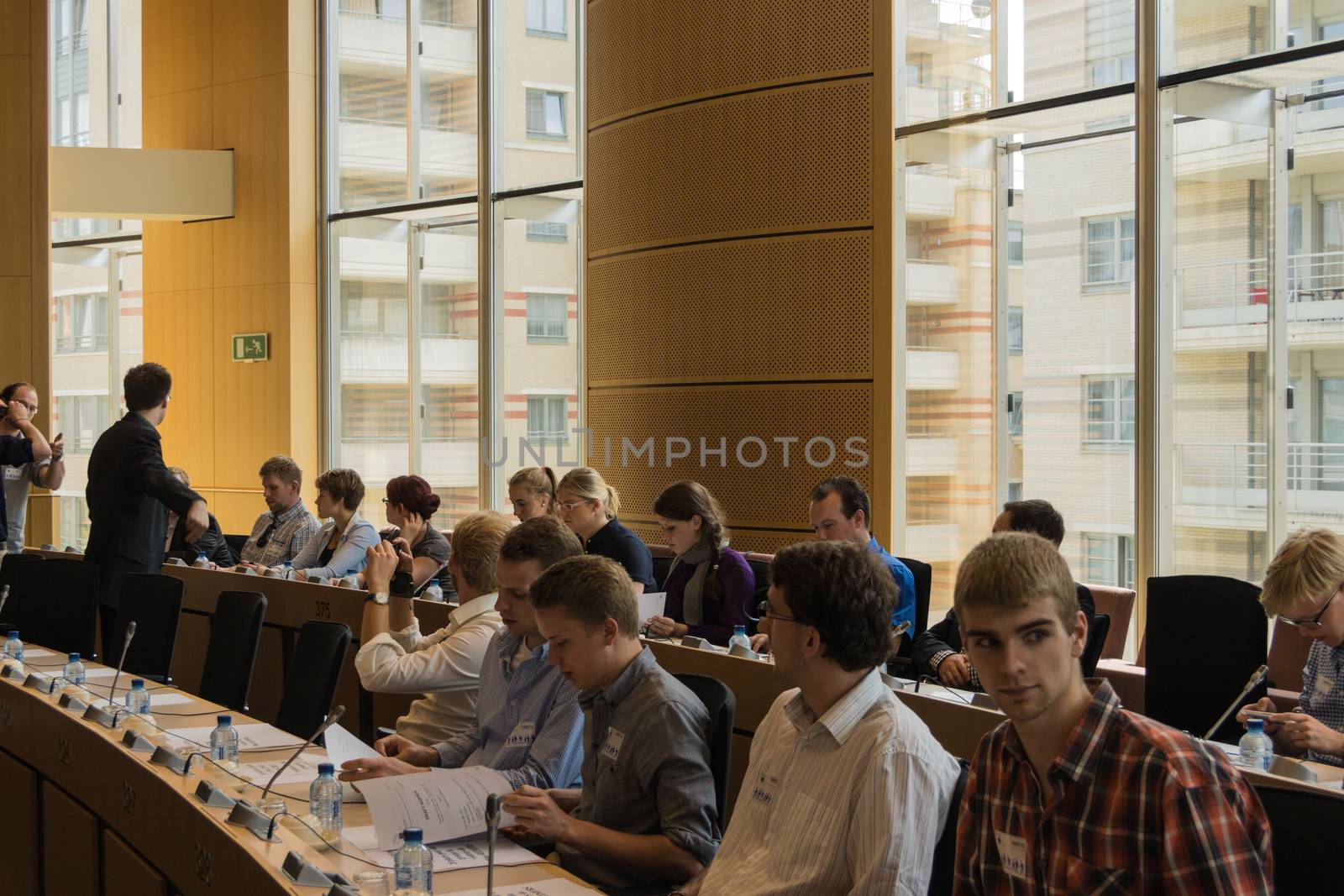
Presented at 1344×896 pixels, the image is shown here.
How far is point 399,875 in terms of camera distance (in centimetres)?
221

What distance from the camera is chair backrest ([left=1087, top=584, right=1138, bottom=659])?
224 inches

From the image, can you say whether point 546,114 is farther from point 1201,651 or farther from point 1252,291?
point 1201,651

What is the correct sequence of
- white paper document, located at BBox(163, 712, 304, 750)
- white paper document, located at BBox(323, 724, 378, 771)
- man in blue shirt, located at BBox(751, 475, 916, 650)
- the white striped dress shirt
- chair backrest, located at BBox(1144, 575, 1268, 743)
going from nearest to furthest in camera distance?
the white striped dress shirt < white paper document, located at BBox(323, 724, 378, 771) < white paper document, located at BBox(163, 712, 304, 750) < chair backrest, located at BBox(1144, 575, 1268, 743) < man in blue shirt, located at BBox(751, 475, 916, 650)

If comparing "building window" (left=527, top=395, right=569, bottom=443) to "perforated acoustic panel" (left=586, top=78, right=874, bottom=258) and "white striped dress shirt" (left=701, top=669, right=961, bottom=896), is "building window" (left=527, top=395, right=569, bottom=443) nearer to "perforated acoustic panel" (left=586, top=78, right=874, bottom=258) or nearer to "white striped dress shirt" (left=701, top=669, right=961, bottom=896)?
"perforated acoustic panel" (left=586, top=78, right=874, bottom=258)

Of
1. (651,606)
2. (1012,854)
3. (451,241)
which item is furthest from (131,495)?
(451,241)

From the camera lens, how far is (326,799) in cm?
263

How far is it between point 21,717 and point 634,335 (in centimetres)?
439

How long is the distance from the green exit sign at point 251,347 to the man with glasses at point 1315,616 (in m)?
9.18

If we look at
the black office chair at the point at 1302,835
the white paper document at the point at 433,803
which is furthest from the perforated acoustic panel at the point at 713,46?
the black office chair at the point at 1302,835

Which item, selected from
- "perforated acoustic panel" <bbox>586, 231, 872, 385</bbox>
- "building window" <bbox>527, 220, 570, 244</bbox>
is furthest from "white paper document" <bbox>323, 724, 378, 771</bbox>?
"building window" <bbox>527, 220, 570, 244</bbox>

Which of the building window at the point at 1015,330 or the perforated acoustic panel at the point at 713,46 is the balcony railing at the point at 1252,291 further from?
the perforated acoustic panel at the point at 713,46

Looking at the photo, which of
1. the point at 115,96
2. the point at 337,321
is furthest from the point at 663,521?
the point at 115,96

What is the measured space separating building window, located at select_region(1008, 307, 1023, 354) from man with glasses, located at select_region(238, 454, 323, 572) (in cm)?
397

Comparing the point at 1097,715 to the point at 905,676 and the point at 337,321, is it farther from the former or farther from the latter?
the point at 337,321
